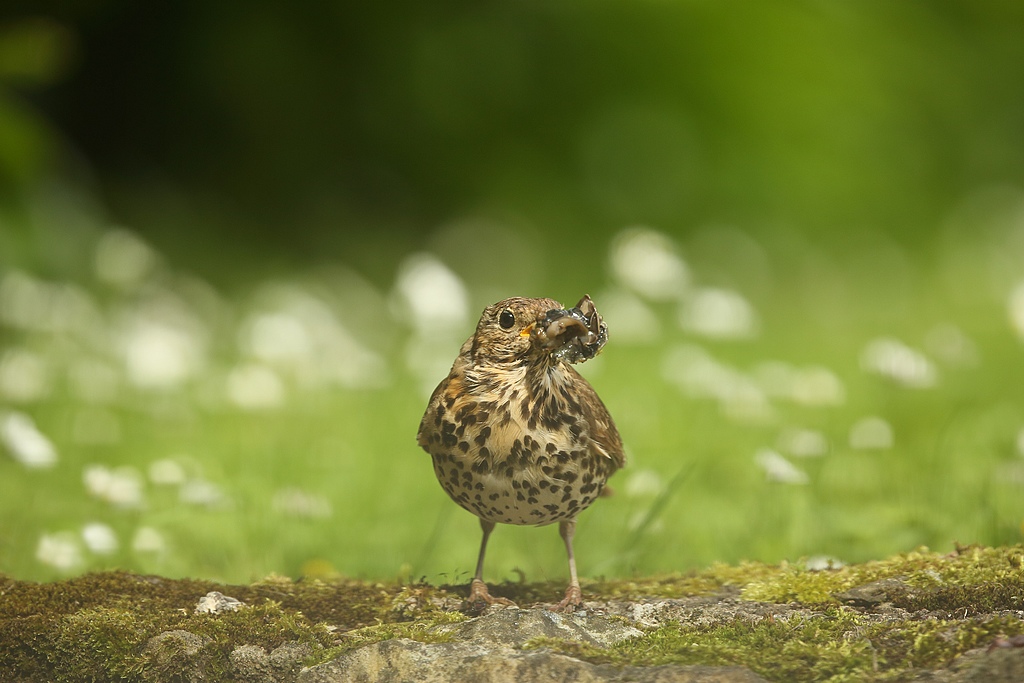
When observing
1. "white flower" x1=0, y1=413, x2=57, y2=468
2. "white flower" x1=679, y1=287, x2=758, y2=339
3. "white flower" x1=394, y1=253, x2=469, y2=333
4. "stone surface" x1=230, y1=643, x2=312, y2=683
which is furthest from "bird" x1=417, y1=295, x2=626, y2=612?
"white flower" x1=679, y1=287, x2=758, y2=339

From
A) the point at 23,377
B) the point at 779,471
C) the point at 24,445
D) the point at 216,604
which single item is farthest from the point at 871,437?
the point at 23,377

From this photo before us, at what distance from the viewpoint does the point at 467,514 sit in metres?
4.27

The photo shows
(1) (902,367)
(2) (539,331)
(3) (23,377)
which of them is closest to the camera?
(2) (539,331)

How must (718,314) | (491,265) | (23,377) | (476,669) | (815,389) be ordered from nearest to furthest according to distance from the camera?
(476,669)
(815,389)
(718,314)
(23,377)
(491,265)

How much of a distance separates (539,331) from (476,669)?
2.41ft

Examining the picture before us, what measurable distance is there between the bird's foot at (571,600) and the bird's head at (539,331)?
1.85 ft

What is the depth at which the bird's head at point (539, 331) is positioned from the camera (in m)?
2.51

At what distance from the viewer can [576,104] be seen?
9930 mm

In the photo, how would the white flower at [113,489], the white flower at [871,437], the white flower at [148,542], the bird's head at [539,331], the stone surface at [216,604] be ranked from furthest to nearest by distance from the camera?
the white flower at [871,437]
the white flower at [148,542]
the white flower at [113,489]
the stone surface at [216,604]
the bird's head at [539,331]

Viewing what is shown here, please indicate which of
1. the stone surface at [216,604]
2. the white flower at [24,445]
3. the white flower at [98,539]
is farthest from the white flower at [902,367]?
the white flower at [24,445]

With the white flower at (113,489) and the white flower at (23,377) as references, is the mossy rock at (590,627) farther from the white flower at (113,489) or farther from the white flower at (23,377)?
the white flower at (23,377)

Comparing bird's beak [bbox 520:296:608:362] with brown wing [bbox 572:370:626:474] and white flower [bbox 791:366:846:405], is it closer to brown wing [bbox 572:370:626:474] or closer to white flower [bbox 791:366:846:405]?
brown wing [bbox 572:370:626:474]

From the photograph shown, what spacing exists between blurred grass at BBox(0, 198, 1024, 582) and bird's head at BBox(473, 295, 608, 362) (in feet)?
2.25

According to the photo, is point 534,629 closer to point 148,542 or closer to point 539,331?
point 539,331
